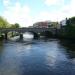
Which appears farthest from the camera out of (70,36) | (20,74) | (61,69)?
(70,36)

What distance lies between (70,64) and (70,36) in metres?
56.7

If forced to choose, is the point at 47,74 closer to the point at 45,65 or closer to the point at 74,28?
the point at 45,65

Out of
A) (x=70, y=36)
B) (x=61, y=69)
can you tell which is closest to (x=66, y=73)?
(x=61, y=69)

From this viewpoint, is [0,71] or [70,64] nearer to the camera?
[0,71]

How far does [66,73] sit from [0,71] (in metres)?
7.88

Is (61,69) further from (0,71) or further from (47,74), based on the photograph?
(0,71)

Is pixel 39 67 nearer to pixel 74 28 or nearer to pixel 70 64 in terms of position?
pixel 70 64

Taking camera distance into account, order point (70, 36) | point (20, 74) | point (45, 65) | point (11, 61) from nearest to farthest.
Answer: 1. point (20, 74)
2. point (45, 65)
3. point (11, 61)
4. point (70, 36)

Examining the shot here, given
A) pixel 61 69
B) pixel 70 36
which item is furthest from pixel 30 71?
pixel 70 36

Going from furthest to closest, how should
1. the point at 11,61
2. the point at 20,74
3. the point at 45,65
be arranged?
1. the point at 11,61
2. the point at 45,65
3. the point at 20,74

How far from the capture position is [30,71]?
31891 mm

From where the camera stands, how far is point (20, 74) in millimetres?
30344

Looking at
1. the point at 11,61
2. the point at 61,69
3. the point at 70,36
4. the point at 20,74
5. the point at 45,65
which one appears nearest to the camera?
the point at 20,74

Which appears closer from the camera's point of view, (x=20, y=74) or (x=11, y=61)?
(x=20, y=74)
